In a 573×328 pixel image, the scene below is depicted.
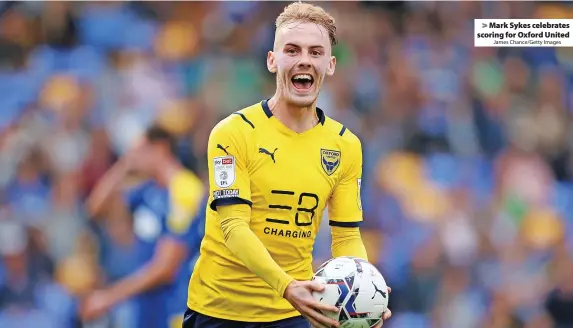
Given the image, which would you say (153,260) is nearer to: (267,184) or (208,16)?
(208,16)

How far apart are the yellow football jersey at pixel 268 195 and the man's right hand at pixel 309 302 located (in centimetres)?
54

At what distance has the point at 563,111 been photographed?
8.84 metres

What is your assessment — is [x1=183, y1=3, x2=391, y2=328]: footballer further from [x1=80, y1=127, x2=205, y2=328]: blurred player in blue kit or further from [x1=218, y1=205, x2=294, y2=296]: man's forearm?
[x1=80, y1=127, x2=205, y2=328]: blurred player in blue kit

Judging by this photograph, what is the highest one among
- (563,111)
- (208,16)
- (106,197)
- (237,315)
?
(208,16)

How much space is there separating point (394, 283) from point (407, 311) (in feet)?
0.90

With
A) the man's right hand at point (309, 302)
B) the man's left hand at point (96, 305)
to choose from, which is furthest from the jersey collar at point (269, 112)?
the man's left hand at point (96, 305)

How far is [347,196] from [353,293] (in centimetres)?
79

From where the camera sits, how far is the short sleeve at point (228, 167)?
14.8 feet

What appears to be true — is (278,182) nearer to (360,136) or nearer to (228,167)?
(228,167)

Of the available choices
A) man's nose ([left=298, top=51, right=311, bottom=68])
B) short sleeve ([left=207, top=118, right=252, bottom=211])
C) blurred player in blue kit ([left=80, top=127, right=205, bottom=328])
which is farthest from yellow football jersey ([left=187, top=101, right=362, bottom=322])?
blurred player in blue kit ([left=80, top=127, right=205, bottom=328])

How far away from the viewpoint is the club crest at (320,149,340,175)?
15.8 ft

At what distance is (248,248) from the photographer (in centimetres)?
435

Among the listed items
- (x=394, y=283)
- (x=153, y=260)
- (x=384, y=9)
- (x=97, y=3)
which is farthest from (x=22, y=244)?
(x=384, y=9)

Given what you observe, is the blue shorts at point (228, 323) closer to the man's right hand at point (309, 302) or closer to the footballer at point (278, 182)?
the footballer at point (278, 182)
